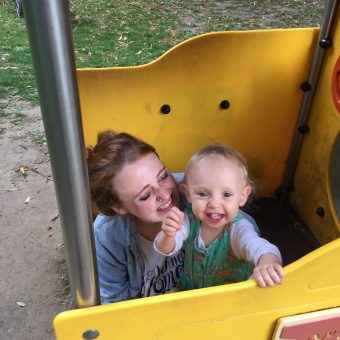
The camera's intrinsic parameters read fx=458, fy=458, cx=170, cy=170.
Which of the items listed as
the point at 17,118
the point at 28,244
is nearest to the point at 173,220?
the point at 28,244

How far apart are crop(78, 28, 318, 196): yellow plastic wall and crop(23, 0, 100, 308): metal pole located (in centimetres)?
75

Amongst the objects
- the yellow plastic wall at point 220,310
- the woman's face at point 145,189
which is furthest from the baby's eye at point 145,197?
the yellow plastic wall at point 220,310

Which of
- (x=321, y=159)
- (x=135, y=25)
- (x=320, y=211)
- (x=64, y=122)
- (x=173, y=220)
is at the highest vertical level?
(x=64, y=122)

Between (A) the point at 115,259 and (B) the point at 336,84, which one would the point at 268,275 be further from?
(B) the point at 336,84

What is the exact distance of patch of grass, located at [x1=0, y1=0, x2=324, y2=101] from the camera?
3523mm

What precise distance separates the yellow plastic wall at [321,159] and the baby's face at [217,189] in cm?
53

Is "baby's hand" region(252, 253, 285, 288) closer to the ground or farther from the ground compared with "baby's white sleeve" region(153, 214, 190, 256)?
farther from the ground

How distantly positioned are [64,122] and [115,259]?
673 millimetres

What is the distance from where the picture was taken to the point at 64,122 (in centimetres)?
54

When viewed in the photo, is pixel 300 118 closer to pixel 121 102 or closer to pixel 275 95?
pixel 275 95

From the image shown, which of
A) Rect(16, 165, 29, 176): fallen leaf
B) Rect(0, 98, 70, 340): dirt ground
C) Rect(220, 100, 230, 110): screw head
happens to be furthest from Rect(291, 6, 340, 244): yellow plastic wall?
Rect(16, 165, 29, 176): fallen leaf

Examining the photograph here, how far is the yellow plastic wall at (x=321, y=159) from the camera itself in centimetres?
136

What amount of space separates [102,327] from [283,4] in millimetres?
4958

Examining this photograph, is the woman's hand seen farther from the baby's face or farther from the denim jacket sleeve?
the denim jacket sleeve
